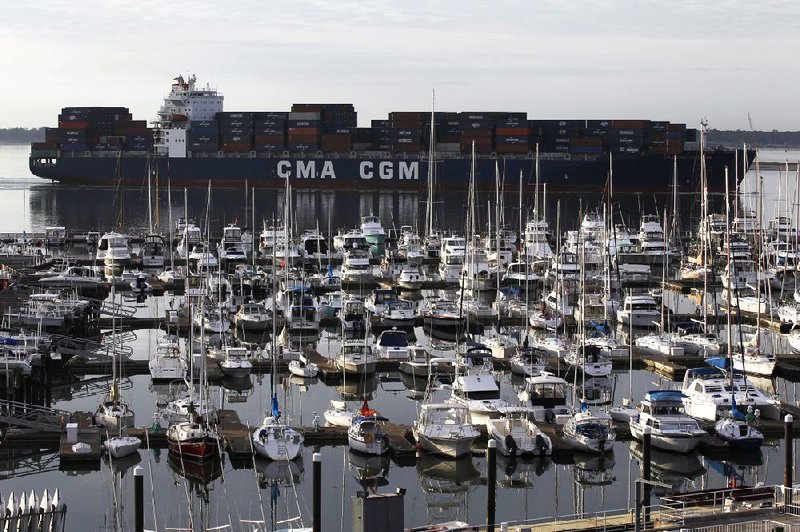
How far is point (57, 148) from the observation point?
3524 inches

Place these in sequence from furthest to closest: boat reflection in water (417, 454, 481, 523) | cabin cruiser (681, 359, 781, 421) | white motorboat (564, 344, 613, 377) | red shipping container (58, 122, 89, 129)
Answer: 1. red shipping container (58, 122, 89, 129)
2. white motorboat (564, 344, 613, 377)
3. cabin cruiser (681, 359, 781, 421)
4. boat reflection in water (417, 454, 481, 523)

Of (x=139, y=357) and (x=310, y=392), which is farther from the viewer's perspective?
(x=139, y=357)

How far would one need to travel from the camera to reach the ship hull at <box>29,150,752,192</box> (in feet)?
265

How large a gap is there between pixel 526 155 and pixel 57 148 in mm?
31248

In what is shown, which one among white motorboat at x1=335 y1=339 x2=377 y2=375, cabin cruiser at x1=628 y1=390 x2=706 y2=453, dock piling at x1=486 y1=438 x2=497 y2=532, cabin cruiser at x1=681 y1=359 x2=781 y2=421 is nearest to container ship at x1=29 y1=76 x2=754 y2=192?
white motorboat at x1=335 y1=339 x2=377 y2=375

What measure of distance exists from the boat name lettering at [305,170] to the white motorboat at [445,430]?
215 ft

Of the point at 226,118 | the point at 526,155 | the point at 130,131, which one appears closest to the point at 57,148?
the point at 130,131

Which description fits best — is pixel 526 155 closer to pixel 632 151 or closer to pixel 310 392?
pixel 632 151

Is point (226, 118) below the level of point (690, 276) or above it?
above

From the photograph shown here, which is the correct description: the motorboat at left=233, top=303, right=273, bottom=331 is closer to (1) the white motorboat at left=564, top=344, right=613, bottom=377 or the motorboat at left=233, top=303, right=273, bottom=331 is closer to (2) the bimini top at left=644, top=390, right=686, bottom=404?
(1) the white motorboat at left=564, top=344, right=613, bottom=377

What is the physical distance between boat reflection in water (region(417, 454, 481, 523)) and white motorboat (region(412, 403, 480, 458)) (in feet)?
0.50

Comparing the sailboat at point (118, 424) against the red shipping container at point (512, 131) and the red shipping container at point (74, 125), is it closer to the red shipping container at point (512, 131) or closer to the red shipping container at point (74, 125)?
the red shipping container at point (512, 131)

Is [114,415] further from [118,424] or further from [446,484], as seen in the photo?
[446,484]

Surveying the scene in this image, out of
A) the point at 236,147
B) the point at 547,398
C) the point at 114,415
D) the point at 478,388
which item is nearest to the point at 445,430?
the point at 547,398
